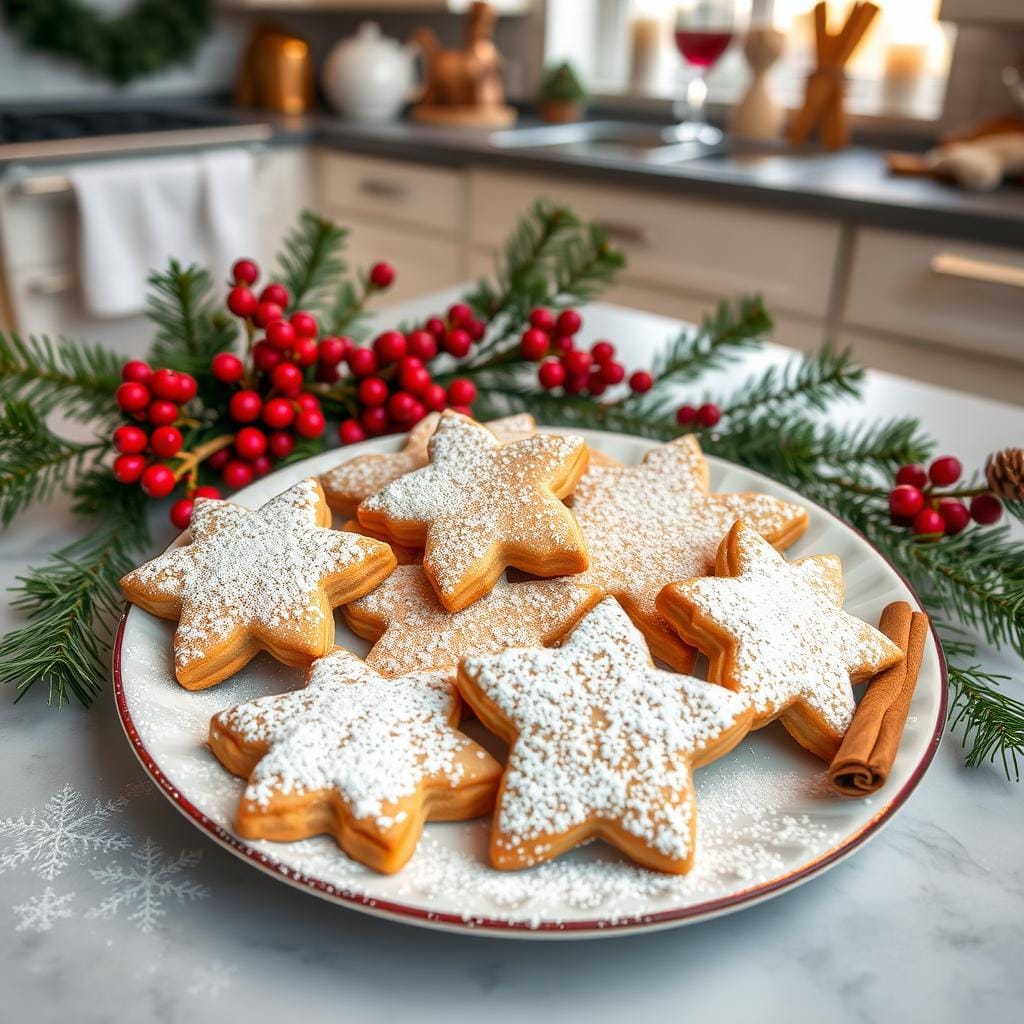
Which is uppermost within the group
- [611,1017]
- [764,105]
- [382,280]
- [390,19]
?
[390,19]

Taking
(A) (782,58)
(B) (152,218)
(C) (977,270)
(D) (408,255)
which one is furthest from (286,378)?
(A) (782,58)

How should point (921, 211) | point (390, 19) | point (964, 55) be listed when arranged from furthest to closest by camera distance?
point (390, 19)
point (964, 55)
point (921, 211)

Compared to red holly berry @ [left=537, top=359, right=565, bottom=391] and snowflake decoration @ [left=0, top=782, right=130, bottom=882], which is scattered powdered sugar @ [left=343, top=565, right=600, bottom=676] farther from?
red holly berry @ [left=537, top=359, right=565, bottom=391]

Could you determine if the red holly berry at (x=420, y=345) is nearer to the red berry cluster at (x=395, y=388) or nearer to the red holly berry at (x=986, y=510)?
the red berry cluster at (x=395, y=388)

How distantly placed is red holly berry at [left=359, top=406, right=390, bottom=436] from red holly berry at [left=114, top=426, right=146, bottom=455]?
203mm

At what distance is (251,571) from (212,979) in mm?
244

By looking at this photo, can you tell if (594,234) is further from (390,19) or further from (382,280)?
(390,19)

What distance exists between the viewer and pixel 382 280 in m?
0.93

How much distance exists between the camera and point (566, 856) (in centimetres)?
47

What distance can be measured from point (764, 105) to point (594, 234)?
1822mm

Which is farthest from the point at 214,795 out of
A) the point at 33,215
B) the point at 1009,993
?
the point at 33,215

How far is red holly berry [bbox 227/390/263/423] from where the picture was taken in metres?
0.79

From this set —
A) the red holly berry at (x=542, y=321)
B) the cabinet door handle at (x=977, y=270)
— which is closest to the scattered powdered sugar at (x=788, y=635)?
the red holly berry at (x=542, y=321)

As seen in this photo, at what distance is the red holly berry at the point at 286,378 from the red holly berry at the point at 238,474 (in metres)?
0.07
